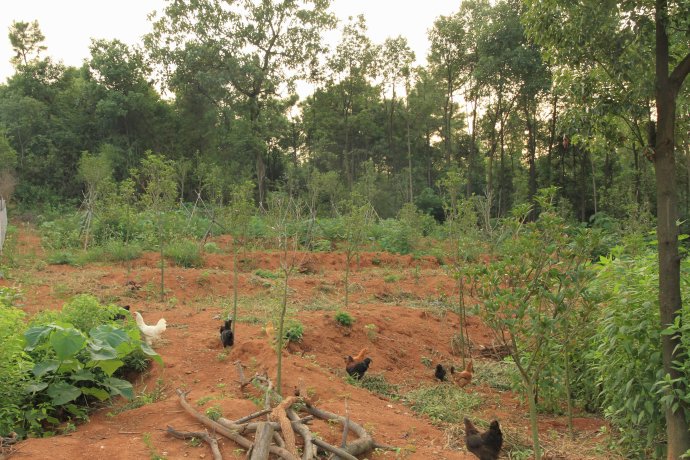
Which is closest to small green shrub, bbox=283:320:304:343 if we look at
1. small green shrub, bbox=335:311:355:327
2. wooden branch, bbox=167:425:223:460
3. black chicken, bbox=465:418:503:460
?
small green shrub, bbox=335:311:355:327

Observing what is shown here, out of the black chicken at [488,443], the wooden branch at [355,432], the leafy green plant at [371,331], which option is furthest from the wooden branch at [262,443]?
the leafy green plant at [371,331]

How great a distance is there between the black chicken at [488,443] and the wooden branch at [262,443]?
4.97ft

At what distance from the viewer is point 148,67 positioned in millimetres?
25422

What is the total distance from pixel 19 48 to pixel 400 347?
29.1 m

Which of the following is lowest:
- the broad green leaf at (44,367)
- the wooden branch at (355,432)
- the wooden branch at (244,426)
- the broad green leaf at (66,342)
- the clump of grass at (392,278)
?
the wooden branch at (355,432)

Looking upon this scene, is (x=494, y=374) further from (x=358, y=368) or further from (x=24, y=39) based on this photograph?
(x=24, y=39)

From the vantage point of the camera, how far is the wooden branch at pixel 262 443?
3771 millimetres

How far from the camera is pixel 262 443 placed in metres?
3.82

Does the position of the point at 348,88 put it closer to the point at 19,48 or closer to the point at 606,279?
the point at 19,48

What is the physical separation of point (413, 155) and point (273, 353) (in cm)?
3130

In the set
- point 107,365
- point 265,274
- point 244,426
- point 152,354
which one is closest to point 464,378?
point 244,426

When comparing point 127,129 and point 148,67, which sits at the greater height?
point 148,67

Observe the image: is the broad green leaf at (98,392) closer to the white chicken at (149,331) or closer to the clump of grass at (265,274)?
the white chicken at (149,331)

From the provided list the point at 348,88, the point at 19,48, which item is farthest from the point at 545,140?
the point at 19,48
